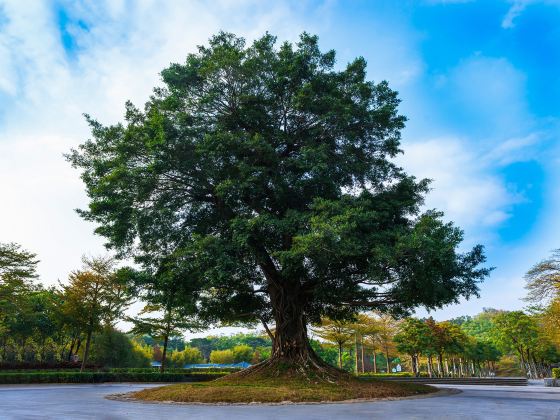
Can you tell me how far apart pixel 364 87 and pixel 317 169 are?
4.89m

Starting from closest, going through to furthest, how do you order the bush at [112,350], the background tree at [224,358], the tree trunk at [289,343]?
1. the tree trunk at [289,343]
2. the bush at [112,350]
3. the background tree at [224,358]

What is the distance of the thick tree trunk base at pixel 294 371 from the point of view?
1578 cm

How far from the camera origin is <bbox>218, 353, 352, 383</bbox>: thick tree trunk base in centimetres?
1578

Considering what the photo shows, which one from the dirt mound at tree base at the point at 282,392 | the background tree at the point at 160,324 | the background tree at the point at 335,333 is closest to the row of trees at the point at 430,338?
the background tree at the point at 335,333

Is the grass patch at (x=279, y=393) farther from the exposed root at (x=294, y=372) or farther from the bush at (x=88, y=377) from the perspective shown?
the bush at (x=88, y=377)

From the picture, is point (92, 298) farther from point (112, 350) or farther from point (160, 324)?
point (112, 350)

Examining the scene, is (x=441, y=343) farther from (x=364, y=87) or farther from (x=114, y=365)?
(x=114, y=365)

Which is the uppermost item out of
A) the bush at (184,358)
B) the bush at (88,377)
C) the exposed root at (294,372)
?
the bush at (184,358)

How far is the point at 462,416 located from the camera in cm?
830

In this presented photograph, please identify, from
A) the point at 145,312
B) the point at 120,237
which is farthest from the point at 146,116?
the point at 145,312

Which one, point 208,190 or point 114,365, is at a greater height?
point 208,190

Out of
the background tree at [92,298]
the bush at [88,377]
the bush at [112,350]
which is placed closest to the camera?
the bush at [88,377]

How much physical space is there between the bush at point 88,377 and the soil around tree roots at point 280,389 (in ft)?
54.0

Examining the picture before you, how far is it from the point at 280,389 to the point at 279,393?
0.60 m
